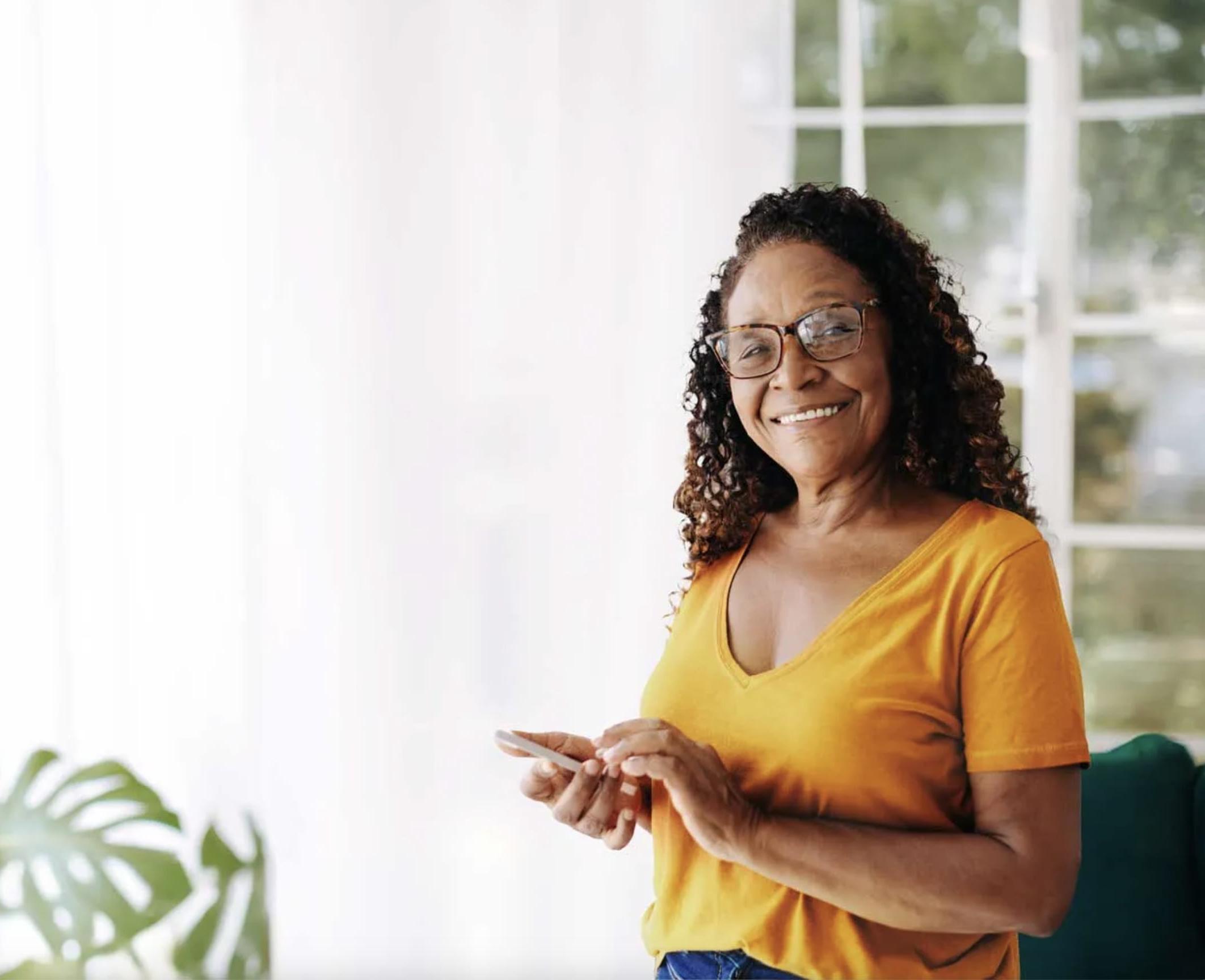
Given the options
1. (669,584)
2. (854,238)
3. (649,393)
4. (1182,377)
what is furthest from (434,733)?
(1182,377)

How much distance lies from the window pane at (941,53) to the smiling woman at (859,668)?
3.76 feet

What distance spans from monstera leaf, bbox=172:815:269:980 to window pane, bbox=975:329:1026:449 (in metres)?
1.55

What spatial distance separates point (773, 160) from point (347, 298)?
76cm

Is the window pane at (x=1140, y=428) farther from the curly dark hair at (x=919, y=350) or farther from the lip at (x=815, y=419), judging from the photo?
the lip at (x=815, y=419)

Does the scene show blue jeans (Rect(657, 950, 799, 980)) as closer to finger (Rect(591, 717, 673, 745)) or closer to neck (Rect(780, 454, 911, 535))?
finger (Rect(591, 717, 673, 745))

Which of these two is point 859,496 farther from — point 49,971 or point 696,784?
point 49,971

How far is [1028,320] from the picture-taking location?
222 centimetres

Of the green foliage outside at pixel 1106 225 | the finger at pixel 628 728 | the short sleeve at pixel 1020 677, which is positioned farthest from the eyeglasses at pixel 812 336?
the green foliage outside at pixel 1106 225

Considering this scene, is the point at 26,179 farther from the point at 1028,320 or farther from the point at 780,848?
the point at 1028,320

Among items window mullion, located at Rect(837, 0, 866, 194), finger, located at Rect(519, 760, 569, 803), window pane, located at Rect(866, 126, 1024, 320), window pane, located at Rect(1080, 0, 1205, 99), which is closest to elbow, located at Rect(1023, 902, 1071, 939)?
finger, located at Rect(519, 760, 569, 803)

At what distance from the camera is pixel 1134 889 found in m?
1.66

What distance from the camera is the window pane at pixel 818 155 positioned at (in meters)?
2.31

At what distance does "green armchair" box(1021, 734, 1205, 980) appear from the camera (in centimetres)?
165

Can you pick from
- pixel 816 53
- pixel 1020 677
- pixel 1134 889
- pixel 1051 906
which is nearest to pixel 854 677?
pixel 1020 677
